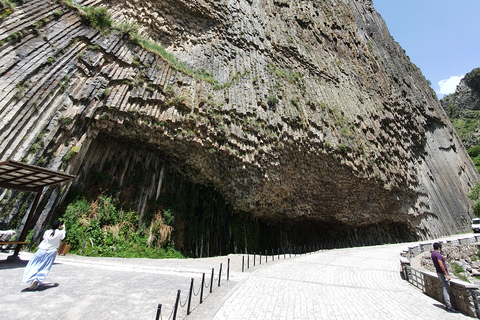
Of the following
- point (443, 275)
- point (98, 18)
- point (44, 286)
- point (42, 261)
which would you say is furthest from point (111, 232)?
point (443, 275)

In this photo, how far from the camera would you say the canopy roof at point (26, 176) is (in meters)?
6.08

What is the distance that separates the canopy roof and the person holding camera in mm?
1885

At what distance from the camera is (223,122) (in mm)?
13500

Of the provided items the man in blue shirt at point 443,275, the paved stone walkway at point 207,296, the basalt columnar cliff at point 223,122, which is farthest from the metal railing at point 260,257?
the man in blue shirt at point 443,275

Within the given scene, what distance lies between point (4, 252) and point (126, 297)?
597 cm

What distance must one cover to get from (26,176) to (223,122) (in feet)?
28.8

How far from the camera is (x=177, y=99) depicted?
12344 millimetres

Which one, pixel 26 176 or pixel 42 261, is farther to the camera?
pixel 26 176

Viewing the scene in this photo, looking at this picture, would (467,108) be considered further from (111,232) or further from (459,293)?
(111,232)

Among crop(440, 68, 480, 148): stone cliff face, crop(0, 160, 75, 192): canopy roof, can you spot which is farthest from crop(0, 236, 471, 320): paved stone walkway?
crop(440, 68, 480, 148): stone cliff face

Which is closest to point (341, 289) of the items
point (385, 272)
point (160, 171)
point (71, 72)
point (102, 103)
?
point (385, 272)

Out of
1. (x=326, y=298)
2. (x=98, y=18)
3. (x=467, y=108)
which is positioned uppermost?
(x=467, y=108)

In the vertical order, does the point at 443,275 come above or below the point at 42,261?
below

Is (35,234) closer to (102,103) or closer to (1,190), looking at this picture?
(1,190)
